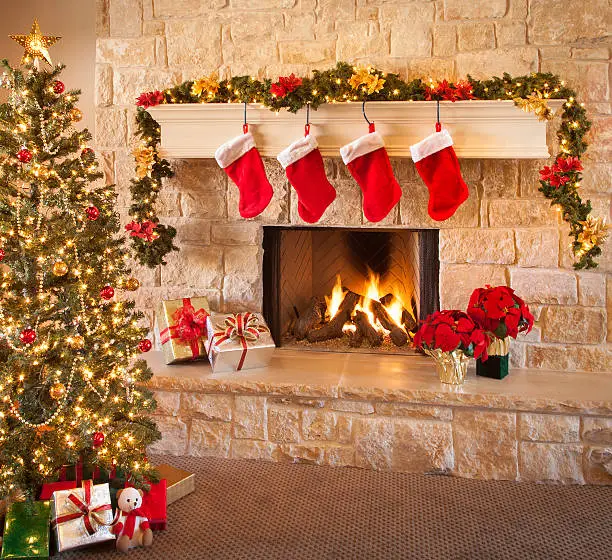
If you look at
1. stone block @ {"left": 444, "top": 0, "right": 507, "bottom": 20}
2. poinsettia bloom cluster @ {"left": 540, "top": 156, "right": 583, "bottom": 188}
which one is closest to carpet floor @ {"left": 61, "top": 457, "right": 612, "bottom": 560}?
poinsettia bloom cluster @ {"left": 540, "top": 156, "right": 583, "bottom": 188}

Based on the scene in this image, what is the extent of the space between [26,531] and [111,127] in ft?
6.10

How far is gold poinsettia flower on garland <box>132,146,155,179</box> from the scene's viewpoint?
111 inches

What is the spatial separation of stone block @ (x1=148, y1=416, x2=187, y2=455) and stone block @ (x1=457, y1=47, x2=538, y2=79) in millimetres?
1922

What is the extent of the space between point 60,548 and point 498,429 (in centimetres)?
158

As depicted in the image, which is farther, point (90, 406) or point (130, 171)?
point (130, 171)

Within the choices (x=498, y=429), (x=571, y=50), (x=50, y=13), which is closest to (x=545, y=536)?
(x=498, y=429)

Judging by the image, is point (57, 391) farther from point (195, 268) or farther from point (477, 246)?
point (477, 246)

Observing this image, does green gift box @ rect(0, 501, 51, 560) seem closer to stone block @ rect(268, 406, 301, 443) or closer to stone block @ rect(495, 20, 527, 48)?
stone block @ rect(268, 406, 301, 443)

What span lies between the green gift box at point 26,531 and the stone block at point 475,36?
7.84 feet

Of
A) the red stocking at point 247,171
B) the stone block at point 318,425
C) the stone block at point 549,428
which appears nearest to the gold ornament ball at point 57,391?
the stone block at point 318,425

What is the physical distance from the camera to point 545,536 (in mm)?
2031

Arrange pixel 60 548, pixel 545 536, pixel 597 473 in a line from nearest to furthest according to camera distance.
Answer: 1. pixel 60 548
2. pixel 545 536
3. pixel 597 473

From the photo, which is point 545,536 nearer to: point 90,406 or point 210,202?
point 90,406

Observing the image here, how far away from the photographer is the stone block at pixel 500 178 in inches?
109
